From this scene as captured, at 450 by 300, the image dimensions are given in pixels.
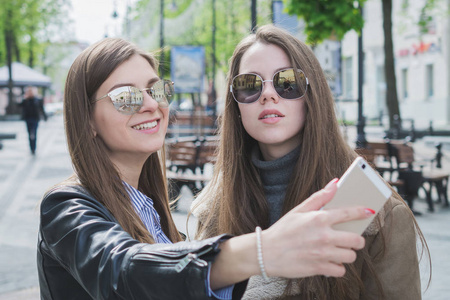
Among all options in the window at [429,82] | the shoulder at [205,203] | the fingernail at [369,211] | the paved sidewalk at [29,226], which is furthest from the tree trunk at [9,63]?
the fingernail at [369,211]

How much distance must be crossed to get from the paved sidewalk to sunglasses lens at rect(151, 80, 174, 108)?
590 mm

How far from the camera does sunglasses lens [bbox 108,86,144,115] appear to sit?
76.3 inches

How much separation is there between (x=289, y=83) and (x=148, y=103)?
1.84 ft

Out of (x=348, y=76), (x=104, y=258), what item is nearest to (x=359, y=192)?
(x=104, y=258)

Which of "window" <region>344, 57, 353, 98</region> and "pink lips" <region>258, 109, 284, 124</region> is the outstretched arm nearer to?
"pink lips" <region>258, 109, 284, 124</region>

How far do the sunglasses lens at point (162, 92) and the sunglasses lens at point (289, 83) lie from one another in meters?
0.44

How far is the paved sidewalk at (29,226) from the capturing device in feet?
17.1

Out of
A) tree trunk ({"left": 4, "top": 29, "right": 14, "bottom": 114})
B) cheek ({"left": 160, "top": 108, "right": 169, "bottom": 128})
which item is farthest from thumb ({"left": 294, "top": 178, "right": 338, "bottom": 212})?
tree trunk ({"left": 4, "top": 29, "right": 14, "bottom": 114})

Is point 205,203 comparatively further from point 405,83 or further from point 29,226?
point 405,83

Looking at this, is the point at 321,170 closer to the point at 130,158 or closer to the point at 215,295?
the point at 130,158

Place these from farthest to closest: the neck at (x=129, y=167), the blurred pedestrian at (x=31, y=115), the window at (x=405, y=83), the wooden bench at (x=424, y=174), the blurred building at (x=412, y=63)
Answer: the window at (x=405, y=83) < the blurred building at (x=412, y=63) < the blurred pedestrian at (x=31, y=115) < the wooden bench at (x=424, y=174) < the neck at (x=129, y=167)

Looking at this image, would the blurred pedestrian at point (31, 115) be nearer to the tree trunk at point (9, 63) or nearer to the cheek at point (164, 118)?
the tree trunk at point (9, 63)

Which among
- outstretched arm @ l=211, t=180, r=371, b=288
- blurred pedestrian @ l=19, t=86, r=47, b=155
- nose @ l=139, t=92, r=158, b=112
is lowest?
blurred pedestrian @ l=19, t=86, r=47, b=155

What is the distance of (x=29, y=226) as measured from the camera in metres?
7.93
